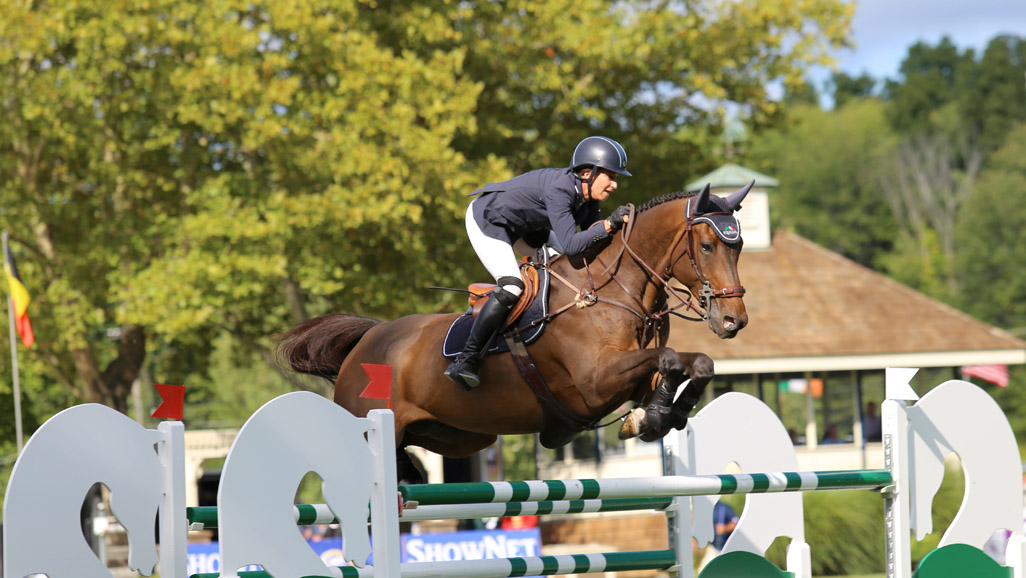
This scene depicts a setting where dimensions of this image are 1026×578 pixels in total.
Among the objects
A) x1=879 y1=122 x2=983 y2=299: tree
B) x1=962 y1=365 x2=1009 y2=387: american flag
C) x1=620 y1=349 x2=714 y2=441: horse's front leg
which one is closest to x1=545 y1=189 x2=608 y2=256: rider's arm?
x1=620 y1=349 x2=714 y2=441: horse's front leg

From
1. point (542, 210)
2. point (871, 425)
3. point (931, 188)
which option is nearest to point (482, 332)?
point (542, 210)

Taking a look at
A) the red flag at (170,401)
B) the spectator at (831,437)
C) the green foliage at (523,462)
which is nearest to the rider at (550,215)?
the red flag at (170,401)

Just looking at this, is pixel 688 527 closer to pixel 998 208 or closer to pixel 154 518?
pixel 154 518

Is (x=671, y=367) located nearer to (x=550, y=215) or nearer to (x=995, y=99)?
(x=550, y=215)

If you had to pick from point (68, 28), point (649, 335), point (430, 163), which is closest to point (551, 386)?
point (649, 335)

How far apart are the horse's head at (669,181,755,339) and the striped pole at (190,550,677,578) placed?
103 centimetres

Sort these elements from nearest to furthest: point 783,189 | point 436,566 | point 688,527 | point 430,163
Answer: point 436,566 < point 688,527 < point 430,163 < point 783,189

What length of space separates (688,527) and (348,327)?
7.23 feet

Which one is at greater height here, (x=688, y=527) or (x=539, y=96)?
(x=539, y=96)

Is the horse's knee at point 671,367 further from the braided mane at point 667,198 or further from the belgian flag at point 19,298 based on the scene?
the belgian flag at point 19,298

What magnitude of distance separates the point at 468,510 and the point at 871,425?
59.3ft

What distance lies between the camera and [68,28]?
14477 mm

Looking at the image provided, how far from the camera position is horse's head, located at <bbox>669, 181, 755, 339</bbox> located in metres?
4.97

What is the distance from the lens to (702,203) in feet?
17.0
